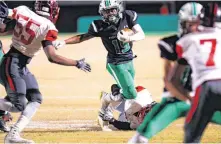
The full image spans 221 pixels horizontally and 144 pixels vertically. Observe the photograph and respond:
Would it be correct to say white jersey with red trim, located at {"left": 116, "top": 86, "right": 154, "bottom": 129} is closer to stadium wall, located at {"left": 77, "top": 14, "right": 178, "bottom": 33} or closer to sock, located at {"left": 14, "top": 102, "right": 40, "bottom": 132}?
sock, located at {"left": 14, "top": 102, "right": 40, "bottom": 132}

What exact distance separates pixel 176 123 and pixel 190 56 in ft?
10.7

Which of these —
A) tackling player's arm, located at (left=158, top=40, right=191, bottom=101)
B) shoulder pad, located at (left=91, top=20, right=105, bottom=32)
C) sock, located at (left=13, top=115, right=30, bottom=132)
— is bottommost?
sock, located at (left=13, top=115, right=30, bottom=132)

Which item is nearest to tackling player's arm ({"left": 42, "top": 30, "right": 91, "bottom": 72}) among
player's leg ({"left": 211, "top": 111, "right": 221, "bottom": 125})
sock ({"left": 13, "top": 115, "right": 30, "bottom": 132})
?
sock ({"left": 13, "top": 115, "right": 30, "bottom": 132})

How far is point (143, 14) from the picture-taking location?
81.9 feet

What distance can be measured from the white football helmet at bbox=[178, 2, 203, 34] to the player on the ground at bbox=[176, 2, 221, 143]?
0.20 ft

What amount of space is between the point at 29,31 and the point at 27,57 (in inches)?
11.0

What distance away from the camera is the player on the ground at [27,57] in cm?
713

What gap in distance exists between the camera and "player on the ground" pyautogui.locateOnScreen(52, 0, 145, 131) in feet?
26.9

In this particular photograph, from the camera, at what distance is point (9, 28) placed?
7.44m

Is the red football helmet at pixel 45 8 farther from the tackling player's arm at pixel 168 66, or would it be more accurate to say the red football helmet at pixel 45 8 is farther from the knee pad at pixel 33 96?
the tackling player's arm at pixel 168 66

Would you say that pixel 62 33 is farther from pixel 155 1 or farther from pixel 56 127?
pixel 56 127

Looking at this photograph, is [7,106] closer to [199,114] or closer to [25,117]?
[25,117]

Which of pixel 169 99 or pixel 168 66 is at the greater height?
pixel 168 66

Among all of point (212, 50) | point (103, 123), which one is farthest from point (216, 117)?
point (103, 123)
